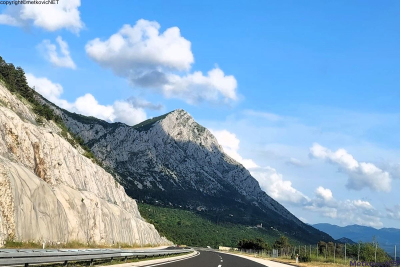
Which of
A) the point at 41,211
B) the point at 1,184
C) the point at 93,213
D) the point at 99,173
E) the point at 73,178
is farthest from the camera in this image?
the point at 99,173

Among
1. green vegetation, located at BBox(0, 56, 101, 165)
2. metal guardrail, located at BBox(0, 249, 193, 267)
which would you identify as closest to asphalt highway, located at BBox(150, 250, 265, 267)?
metal guardrail, located at BBox(0, 249, 193, 267)

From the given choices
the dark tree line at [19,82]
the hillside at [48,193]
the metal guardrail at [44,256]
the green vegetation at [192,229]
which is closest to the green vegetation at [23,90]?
the dark tree line at [19,82]

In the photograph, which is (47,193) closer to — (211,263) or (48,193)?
(48,193)

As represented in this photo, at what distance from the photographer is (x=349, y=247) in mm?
94750

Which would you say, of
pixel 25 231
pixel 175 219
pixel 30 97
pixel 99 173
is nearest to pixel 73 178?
pixel 99 173

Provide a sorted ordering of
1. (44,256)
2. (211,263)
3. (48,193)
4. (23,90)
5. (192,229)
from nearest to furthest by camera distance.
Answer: (44,256), (211,263), (48,193), (23,90), (192,229)

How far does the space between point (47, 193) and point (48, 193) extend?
0.83 ft

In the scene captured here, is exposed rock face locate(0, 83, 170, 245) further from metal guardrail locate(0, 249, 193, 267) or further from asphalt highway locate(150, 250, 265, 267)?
asphalt highway locate(150, 250, 265, 267)

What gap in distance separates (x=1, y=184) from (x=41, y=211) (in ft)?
26.0

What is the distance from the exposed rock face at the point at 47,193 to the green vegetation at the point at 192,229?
89.3 m

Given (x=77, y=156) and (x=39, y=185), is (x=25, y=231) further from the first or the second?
(x=77, y=156)

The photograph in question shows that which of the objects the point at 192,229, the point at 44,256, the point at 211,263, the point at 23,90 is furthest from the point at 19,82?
the point at 192,229

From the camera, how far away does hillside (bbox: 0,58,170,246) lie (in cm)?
3027

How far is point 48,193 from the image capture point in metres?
→ 38.2
